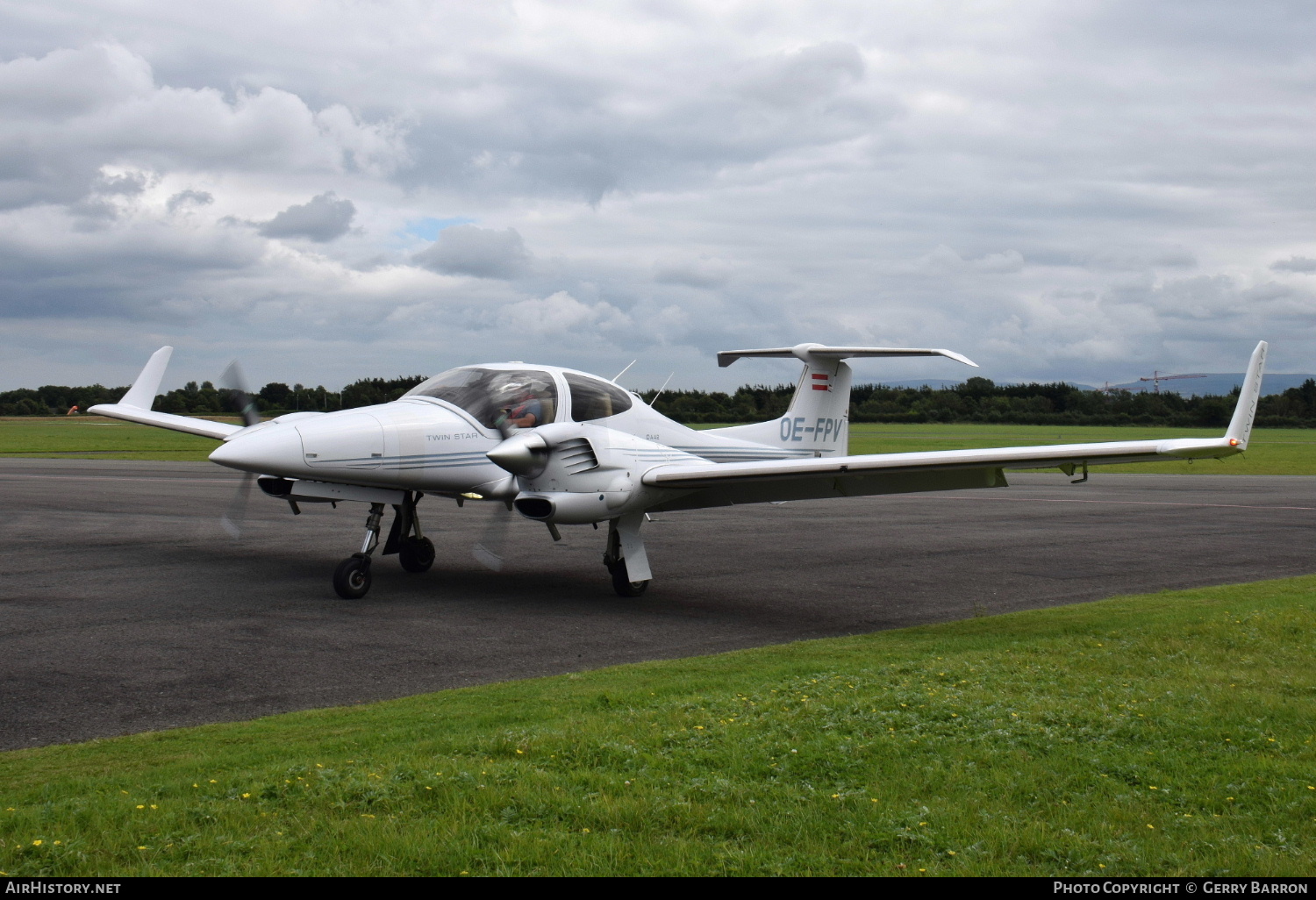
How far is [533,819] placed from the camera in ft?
15.7

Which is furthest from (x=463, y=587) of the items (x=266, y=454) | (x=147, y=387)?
(x=147, y=387)

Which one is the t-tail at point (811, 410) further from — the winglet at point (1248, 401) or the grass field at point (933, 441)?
the grass field at point (933, 441)

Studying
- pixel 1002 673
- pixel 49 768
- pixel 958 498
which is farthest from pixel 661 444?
pixel 958 498

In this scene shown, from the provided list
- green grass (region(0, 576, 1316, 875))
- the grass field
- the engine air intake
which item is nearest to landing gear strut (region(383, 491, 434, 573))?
the engine air intake

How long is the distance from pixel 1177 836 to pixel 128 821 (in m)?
4.69

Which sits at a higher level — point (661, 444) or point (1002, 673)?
point (661, 444)

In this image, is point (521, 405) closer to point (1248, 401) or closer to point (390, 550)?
point (390, 550)

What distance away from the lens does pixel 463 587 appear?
44.0 ft

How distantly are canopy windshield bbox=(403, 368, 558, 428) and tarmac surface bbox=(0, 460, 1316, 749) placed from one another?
51.2 inches

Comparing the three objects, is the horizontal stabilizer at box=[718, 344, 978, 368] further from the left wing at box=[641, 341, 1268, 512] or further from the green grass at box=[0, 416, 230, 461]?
the green grass at box=[0, 416, 230, 461]

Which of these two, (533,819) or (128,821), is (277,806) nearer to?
(128,821)

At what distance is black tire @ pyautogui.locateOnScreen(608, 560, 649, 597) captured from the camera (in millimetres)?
12812

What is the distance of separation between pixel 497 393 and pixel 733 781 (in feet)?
28.2

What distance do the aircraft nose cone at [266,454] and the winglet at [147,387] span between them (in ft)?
24.9
